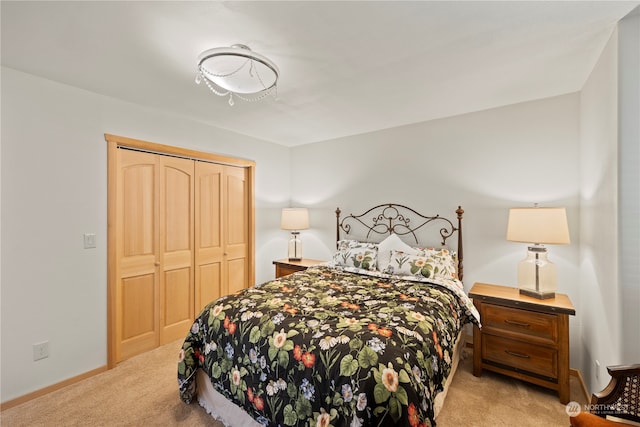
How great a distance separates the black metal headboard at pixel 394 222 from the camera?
3143mm

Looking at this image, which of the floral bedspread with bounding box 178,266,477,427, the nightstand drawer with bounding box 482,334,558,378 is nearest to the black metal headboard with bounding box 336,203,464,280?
the nightstand drawer with bounding box 482,334,558,378

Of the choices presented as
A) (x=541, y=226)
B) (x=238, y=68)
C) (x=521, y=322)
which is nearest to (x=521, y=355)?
(x=521, y=322)

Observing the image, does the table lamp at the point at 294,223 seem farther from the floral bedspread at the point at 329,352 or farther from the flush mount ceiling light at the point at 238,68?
the flush mount ceiling light at the point at 238,68

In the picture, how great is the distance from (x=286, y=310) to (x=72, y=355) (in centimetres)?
202

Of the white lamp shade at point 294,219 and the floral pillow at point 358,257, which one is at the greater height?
the white lamp shade at point 294,219

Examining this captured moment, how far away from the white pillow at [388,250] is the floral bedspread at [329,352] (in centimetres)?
60

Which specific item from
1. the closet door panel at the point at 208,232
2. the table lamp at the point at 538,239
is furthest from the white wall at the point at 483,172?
the closet door panel at the point at 208,232

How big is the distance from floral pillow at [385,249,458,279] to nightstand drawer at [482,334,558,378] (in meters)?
0.63

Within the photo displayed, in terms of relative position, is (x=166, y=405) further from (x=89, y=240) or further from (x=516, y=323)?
(x=516, y=323)

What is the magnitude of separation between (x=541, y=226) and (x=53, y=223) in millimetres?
3945

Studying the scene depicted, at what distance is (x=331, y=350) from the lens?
1471 millimetres

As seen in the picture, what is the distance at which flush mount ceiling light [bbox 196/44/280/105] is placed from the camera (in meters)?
1.65

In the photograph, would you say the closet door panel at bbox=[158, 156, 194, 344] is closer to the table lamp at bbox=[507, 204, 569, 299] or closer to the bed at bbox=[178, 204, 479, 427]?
the bed at bbox=[178, 204, 479, 427]

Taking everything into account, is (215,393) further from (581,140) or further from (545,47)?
(581,140)
